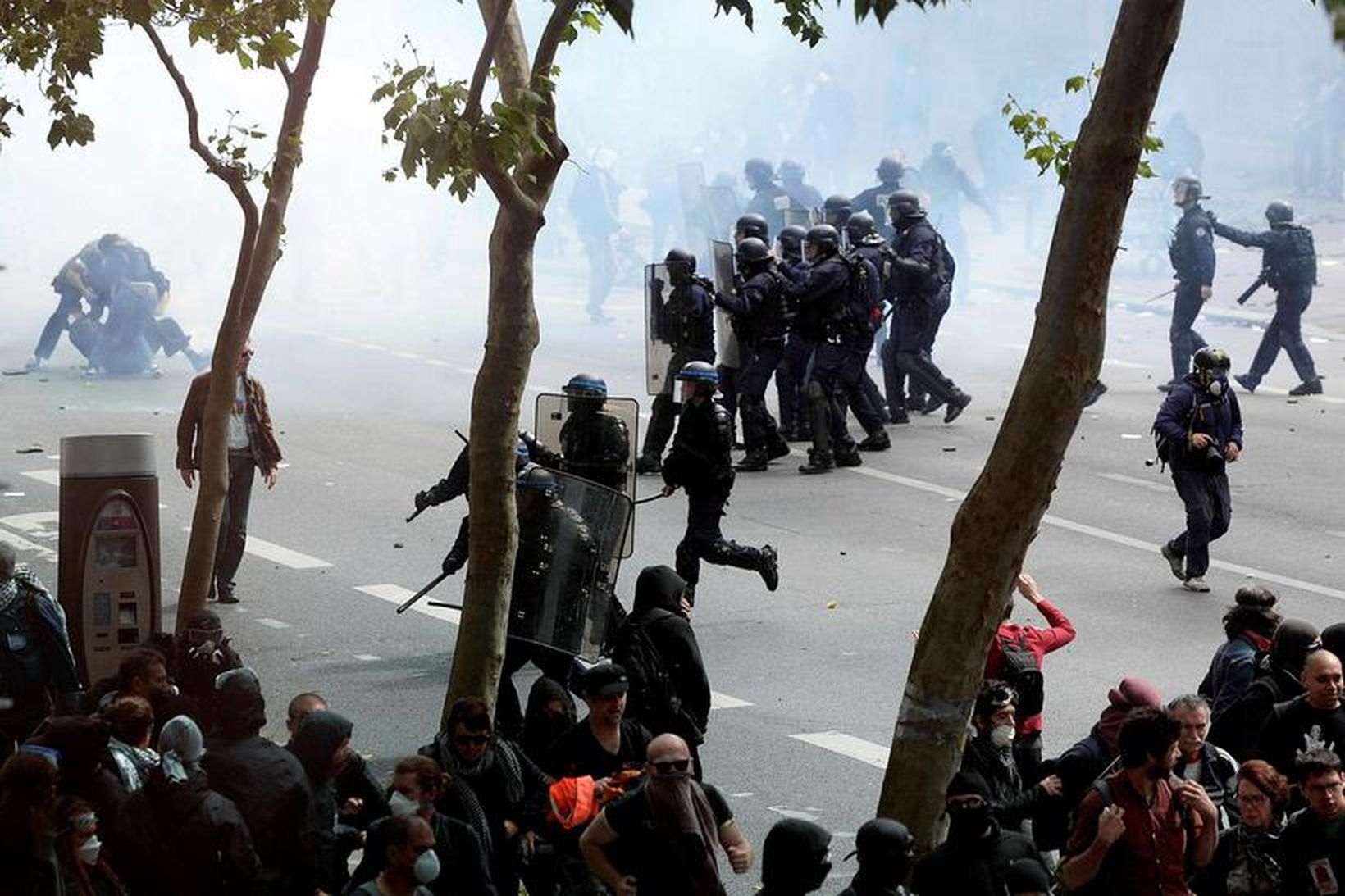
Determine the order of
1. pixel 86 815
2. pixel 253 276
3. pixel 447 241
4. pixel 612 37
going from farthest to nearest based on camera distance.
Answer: pixel 612 37 < pixel 447 241 < pixel 253 276 < pixel 86 815

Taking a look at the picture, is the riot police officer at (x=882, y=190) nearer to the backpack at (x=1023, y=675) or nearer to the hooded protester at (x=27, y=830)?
the backpack at (x=1023, y=675)

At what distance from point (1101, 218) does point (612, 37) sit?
44190 millimetres

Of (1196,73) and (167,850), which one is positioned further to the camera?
(1196,73)

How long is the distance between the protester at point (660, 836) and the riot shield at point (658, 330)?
11.4 metres

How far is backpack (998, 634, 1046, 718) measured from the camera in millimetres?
9117

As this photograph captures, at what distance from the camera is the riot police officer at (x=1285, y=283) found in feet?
72.3

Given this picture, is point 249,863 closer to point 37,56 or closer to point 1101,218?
point 1101,218

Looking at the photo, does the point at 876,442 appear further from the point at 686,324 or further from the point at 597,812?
the point at 597,812

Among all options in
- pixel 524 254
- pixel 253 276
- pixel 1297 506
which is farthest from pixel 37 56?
pixel 1297 506

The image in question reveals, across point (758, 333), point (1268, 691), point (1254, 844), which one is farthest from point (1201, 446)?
point (1254, 844)

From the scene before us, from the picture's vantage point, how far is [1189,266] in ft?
73.7

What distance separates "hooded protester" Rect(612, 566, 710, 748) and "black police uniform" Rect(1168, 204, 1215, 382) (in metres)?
14.2

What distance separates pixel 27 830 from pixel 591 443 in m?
6.38

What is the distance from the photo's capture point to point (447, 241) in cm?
4438
